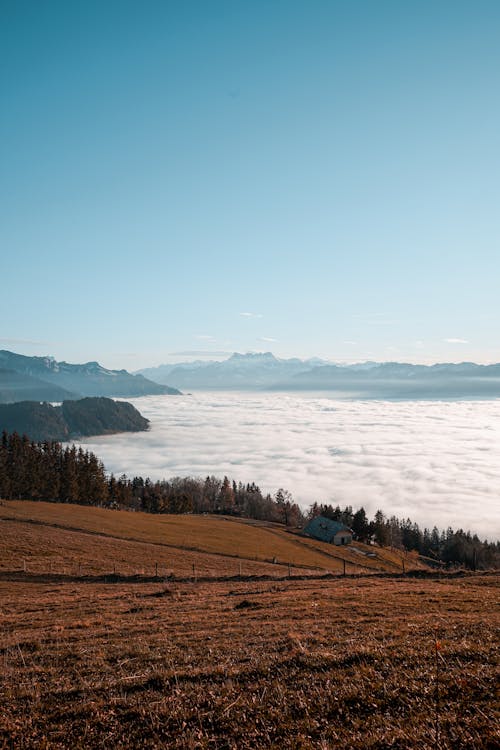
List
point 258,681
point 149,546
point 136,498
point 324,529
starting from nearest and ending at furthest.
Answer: point 258,681 → point 149,546 → point 324,529 → point 136,498

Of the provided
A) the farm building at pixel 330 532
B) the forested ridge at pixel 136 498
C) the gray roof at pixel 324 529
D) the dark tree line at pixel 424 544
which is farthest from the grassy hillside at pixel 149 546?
the forested ridge at pixel 136 498

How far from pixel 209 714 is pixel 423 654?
6011 millimetres

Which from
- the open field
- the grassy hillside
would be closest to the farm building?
the grassy hillside

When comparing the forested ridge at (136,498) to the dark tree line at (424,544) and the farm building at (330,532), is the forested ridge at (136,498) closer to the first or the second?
the dark tree line at (424,544)

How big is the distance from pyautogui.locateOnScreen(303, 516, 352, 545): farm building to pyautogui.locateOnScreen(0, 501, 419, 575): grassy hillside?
318 centimetres

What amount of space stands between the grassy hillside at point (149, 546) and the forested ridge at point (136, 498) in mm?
16685

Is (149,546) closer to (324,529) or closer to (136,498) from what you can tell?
(324,529)

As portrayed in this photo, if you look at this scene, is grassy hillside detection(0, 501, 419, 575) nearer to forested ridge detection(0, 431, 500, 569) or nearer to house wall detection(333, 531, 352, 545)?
house wall detection(333, 531, 352, 545)

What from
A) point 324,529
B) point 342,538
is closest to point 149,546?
point 324,529

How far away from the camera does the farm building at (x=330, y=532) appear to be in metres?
102

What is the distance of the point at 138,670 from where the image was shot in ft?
35.5

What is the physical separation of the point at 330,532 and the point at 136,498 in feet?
242

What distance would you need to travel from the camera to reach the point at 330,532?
103 metres

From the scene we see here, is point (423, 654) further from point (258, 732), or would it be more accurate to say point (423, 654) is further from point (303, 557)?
point (303, 557)
